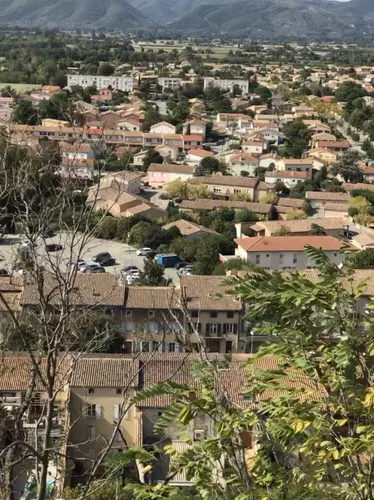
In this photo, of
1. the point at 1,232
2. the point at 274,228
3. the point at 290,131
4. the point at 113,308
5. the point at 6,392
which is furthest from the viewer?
the point at 290,131

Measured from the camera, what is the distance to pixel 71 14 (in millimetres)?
140625

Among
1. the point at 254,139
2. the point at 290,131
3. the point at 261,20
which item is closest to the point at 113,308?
the point at 254,139

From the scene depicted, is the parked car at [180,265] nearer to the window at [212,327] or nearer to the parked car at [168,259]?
the parked car at [168,259]

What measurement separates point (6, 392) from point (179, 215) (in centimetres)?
1077

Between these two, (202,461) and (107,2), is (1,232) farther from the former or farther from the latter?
(107,2)

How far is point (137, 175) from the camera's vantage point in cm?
1994

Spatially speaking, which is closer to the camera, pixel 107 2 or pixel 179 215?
pixel 179 215

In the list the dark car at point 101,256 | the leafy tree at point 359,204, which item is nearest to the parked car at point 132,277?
the dark car at point 101,256

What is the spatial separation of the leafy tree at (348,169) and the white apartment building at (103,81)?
19.3m

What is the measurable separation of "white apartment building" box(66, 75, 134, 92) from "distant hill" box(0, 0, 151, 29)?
96.5 meters

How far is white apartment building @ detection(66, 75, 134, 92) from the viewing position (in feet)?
126

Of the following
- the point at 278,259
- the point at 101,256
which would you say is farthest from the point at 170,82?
the point at 278,259

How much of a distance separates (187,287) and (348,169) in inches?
515

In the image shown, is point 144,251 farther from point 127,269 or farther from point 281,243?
point 281,243
